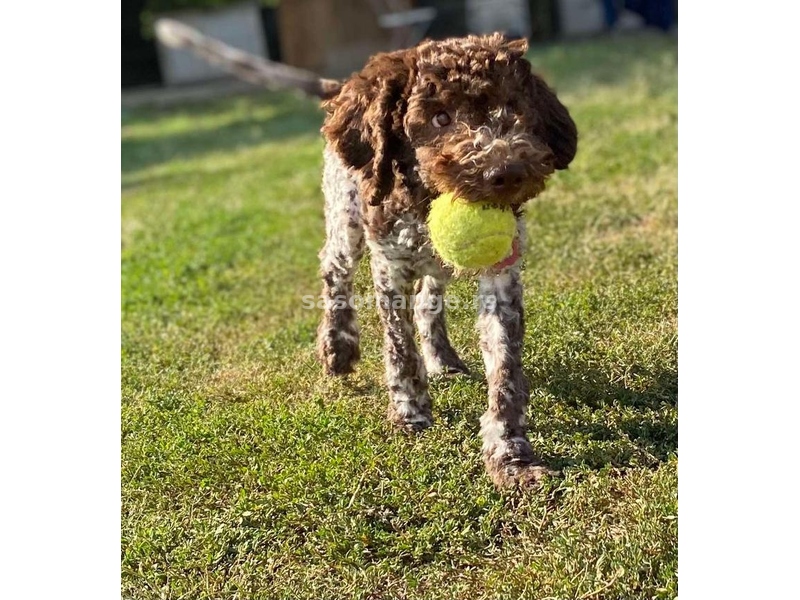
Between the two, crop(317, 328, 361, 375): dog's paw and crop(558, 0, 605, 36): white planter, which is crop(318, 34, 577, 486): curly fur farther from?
crop(558, 0, 605, 36): white planter

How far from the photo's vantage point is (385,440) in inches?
179

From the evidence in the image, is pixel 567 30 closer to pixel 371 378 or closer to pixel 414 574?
pixel 371 378

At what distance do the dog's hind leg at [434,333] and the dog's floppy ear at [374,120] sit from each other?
2.99ft

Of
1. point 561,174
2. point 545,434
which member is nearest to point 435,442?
point 545,434

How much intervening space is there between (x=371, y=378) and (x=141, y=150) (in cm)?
A: 1030

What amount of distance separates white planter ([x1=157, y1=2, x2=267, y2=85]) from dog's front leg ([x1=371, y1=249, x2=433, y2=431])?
53.4ft

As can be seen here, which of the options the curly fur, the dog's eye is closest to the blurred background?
the curly fur

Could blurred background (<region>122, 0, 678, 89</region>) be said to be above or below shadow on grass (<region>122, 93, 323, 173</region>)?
above

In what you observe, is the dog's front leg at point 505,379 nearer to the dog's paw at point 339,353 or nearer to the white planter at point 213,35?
the dog's paw at point 339,353

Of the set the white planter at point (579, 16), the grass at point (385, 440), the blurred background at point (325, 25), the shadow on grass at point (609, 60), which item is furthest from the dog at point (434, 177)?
the white planter at point (579, 16)

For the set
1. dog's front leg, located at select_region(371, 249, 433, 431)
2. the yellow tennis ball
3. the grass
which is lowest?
the grass

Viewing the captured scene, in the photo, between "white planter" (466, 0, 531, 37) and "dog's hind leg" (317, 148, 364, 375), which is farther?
"white planter" (466, 0, 531, 37)

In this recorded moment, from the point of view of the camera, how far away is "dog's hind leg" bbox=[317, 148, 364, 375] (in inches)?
192

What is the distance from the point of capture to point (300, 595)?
371cm
